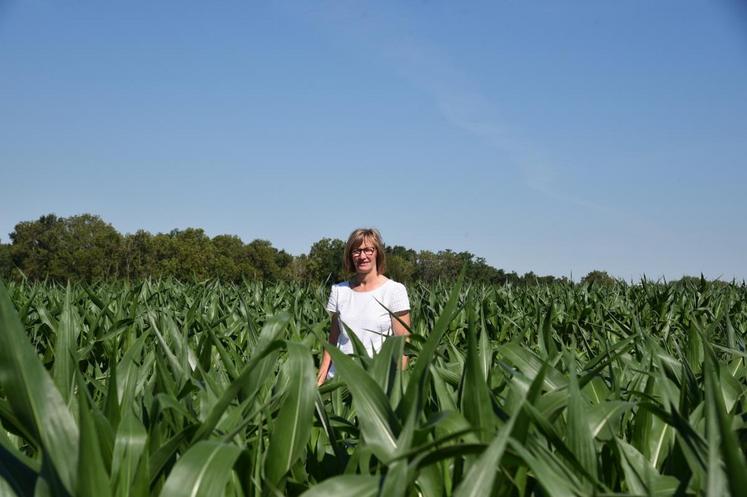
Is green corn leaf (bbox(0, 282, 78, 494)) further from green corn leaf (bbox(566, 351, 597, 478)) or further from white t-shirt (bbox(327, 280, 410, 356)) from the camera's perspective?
white t-shirt (bbox(327, 280, 410, 356))

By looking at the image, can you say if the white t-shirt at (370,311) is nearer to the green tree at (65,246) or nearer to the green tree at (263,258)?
the green tree at (65,246)

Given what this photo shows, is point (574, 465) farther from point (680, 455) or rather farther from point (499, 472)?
point (680, 455)

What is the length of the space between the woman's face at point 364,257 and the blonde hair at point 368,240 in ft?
0.12

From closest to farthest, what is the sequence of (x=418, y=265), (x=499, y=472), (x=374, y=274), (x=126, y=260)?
(x=499, y=472) → (x=374, y=274) → (x=126, y=260) → (x=418, y=265)

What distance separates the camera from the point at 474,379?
1386mm

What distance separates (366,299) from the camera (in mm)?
4895

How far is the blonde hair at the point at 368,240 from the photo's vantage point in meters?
5.01

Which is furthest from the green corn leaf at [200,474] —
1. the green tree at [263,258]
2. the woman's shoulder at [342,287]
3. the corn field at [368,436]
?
the green tree at [263,258]

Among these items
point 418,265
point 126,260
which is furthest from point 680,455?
point 418,265

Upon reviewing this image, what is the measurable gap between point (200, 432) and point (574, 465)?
0.71m

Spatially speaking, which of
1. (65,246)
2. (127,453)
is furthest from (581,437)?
(65,246)

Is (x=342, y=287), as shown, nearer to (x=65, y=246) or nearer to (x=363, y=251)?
(x=363, y=251)

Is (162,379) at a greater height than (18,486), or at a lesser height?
greater

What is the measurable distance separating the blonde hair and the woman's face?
1.4 inches
